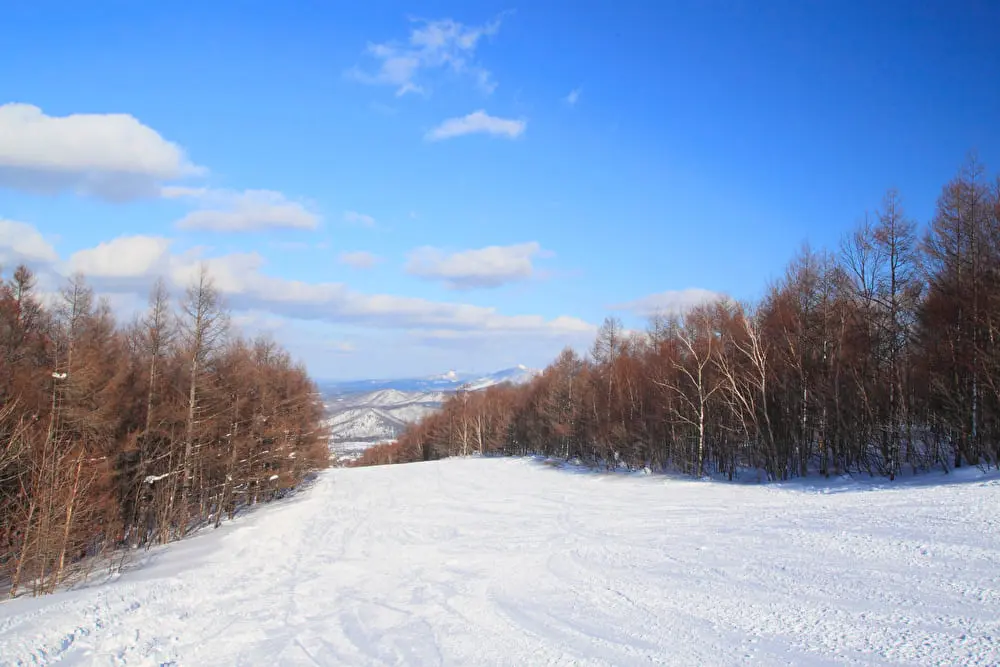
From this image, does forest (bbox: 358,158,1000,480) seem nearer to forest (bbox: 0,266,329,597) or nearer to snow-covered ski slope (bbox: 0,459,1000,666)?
snow-covered ski slope (bbox: 0,459,1000,666)

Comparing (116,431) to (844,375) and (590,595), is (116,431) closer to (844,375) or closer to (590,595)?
(590,595)

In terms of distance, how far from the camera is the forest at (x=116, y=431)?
1764 centimetres

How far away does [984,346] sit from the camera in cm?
2136

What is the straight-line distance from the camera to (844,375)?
90.4 ft

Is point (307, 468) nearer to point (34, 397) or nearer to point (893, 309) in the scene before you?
point (34, 397)

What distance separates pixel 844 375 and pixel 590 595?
73.9ft

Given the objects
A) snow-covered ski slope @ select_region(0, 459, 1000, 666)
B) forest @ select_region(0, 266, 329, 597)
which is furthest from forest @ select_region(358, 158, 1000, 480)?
forest @ select_region(0, 266, 329, 597)

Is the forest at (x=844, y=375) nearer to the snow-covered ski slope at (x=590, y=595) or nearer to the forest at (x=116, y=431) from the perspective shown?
the snow-covered ski slope at (x=590, y=595)

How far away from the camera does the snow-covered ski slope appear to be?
842cm

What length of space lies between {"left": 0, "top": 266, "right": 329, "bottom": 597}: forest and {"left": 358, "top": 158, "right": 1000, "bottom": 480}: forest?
87.5ft

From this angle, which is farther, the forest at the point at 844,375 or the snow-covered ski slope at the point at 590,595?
the forest at the point at 844,375

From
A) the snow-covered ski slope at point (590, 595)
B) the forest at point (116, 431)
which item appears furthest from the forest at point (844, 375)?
the forest at point (116, 431)

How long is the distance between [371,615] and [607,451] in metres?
38.2

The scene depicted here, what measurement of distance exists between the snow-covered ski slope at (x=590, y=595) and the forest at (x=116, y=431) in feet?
12.6
